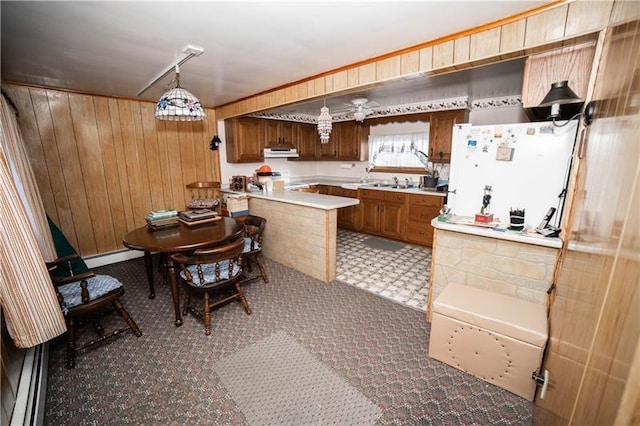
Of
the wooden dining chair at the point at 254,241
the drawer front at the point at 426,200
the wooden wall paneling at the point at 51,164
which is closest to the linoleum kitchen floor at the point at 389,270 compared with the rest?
the drawer front at the point at 426,200

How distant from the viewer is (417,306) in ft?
8.69

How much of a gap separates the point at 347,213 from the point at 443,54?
3581 millimetres

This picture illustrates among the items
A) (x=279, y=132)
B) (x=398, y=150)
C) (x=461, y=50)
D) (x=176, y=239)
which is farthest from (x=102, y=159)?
(x=398, y=150)

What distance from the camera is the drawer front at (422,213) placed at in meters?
4.19

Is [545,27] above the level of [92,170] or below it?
above

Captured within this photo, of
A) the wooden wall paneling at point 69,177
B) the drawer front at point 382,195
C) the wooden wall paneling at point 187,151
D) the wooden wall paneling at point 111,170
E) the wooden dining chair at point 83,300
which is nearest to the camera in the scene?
the wooden dining chair at point 83,300

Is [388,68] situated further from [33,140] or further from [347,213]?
[33,140]

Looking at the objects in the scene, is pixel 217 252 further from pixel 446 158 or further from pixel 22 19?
pixel 446 158

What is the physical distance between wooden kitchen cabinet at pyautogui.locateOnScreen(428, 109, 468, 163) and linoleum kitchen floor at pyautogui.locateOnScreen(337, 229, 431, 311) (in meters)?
1.52

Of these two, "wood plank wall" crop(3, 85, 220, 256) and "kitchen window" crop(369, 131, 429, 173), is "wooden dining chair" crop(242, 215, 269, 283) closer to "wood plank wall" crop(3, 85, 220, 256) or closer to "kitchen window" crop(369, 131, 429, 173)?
"wood plank wall" crop(3, 85, 220, 256)

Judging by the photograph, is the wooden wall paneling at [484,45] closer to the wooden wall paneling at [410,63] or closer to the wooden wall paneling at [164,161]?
the wooden wall paneling at [410,63]

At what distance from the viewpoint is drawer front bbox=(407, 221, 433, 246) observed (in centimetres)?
428

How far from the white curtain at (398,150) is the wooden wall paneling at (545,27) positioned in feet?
10.3

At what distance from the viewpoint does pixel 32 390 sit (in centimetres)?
151
